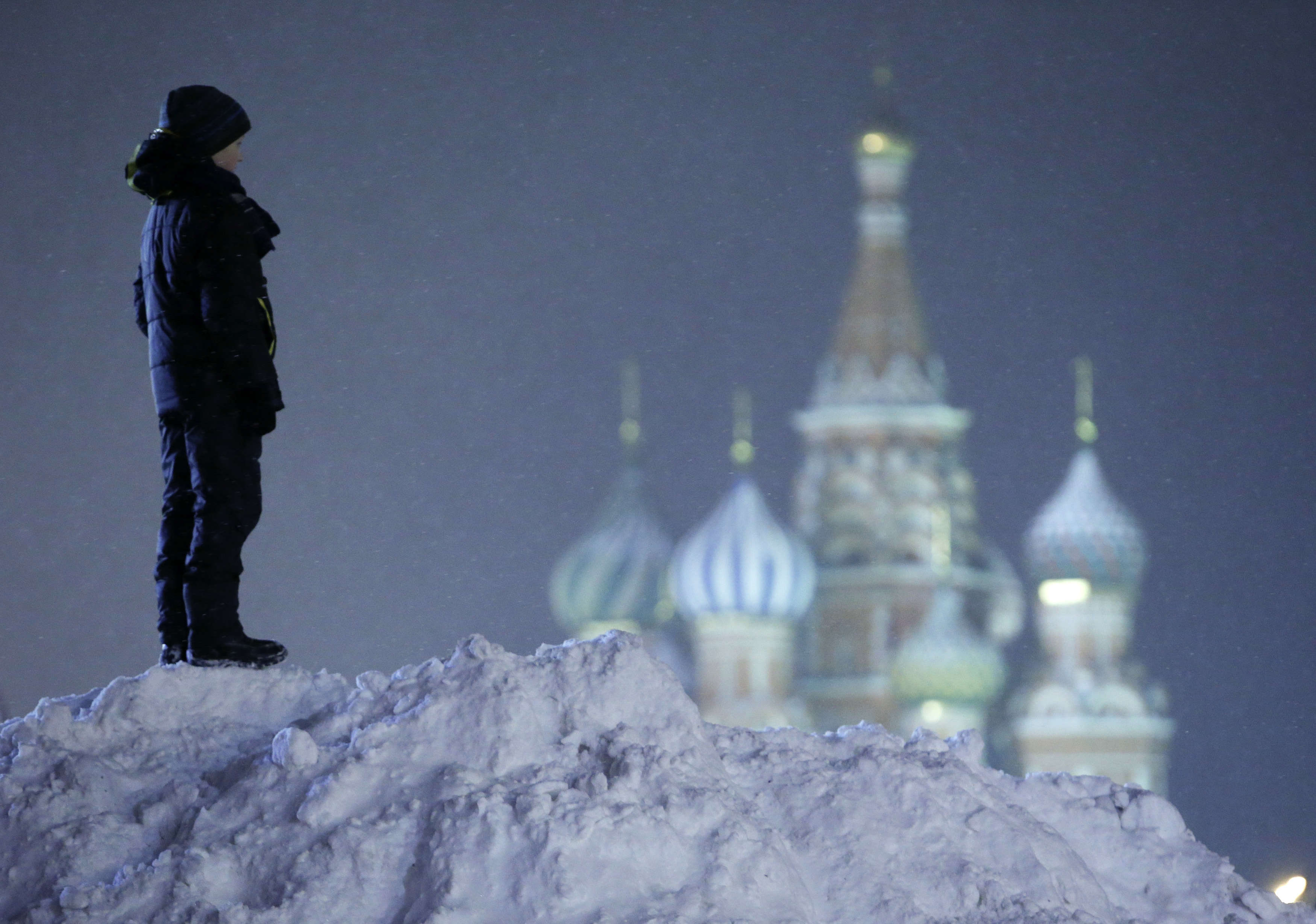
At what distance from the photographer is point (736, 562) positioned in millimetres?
37562

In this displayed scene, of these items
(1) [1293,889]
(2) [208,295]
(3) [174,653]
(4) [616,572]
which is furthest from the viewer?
(4) [616,572]

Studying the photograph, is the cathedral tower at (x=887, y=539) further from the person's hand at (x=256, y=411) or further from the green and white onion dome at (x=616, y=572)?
the person's hand at (x=256, y=411)

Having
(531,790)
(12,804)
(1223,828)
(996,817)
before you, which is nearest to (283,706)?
(12,804)

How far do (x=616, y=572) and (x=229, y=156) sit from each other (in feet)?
110

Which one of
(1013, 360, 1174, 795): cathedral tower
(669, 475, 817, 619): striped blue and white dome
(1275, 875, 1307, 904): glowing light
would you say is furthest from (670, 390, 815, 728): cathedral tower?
(1275, 875, 1307, 904): glowing light

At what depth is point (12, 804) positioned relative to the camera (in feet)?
8.15

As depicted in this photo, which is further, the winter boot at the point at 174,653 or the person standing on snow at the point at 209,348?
the winter boot at the point at 174,653

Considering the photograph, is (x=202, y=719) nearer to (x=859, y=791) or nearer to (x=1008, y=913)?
(x=859, y=791)

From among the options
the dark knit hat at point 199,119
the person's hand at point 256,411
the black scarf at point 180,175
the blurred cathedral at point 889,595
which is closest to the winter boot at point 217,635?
the person's hand at point 256,411

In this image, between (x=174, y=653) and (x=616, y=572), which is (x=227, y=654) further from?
(x=616, y=572)

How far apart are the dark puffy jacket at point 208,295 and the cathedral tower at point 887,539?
35369 mm

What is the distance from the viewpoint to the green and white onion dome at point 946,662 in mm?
37688

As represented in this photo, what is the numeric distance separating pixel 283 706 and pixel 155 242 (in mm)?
831

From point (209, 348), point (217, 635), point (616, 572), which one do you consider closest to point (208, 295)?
point (209, 348)
